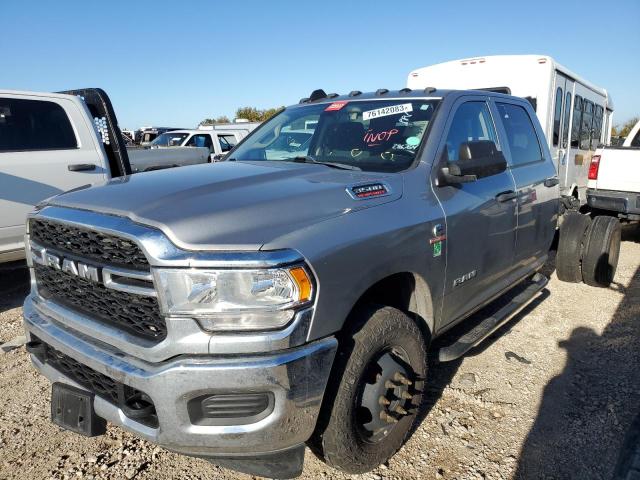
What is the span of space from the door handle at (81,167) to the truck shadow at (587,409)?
480 centimetres

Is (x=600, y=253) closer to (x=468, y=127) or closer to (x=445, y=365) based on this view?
(x=445, y=365)

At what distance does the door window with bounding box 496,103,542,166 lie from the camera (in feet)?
13.3

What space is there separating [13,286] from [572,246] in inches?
255

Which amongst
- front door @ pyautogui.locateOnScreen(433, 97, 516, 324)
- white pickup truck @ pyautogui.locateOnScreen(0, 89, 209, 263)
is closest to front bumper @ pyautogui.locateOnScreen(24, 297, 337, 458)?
front door @ pyautogui.locateOnScreen(433, 97, 516, 324)

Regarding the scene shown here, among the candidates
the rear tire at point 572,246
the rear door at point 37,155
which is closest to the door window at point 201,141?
the rear door at point 37,155

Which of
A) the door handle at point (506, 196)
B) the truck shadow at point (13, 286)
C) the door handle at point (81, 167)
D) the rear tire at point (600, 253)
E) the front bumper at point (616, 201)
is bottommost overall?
the truck shadow at point (13, 286)

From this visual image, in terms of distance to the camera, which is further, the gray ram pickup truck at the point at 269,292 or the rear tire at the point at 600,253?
the rear tire at the point at 600,253

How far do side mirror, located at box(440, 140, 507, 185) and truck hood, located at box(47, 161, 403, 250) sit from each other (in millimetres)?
392

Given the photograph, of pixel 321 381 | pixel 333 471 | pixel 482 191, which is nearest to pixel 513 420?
pixel 333 471

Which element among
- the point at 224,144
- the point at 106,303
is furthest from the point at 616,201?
the point at 224,144

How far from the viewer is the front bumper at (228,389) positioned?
5.99 ft

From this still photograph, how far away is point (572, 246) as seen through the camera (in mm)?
5559

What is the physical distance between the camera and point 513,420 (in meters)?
3.04

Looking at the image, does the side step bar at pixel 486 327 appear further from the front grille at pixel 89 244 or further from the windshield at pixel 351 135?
the front grille at pixel 89 244
